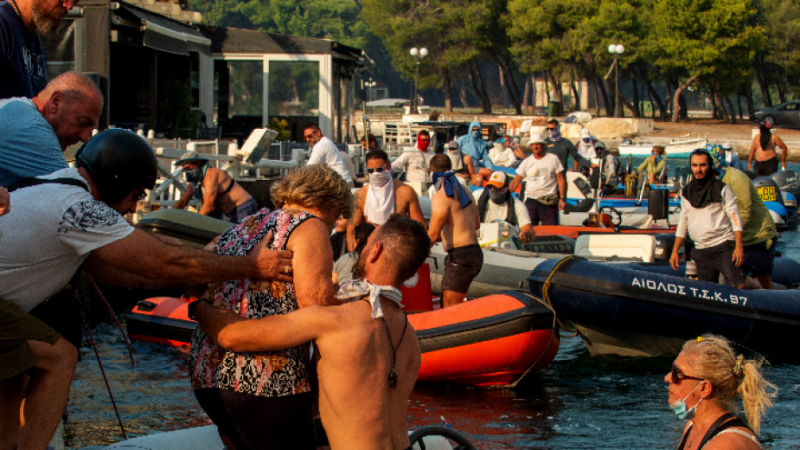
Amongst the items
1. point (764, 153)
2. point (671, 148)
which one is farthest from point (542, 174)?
point (671, 148)

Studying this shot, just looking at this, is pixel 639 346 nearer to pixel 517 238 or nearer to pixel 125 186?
pixel 517 238

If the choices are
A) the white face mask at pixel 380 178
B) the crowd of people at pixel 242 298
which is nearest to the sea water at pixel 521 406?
the white face mask at pixel 380 178

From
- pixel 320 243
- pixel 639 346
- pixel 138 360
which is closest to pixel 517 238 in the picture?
pixel 639 346

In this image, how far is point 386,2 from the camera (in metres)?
71.1

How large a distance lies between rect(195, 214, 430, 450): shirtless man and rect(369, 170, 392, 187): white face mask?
5.30 m

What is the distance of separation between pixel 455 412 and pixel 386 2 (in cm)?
6685

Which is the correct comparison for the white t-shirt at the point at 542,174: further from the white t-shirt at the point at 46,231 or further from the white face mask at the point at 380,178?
the white t-shirt at the point at 46,231

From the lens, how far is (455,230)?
27.3 ft

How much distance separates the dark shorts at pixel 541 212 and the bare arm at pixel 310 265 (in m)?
10.1

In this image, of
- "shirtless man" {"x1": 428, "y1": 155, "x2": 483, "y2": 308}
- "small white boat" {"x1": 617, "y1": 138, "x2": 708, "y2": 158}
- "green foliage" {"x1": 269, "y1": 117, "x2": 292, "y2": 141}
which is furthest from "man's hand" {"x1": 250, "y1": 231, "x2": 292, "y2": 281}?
"small white boat" {"x1": 617, "y1": 138, "x2": 708, "y2": 158}

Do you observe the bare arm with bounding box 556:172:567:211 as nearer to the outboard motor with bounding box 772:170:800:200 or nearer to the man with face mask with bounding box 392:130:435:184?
the man with face mask with bounding box 392:130:435:184

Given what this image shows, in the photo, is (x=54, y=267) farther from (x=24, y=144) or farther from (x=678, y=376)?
(x=678, y=376)

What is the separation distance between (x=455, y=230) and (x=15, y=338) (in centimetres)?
575

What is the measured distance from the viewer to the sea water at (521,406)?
6523 mm
